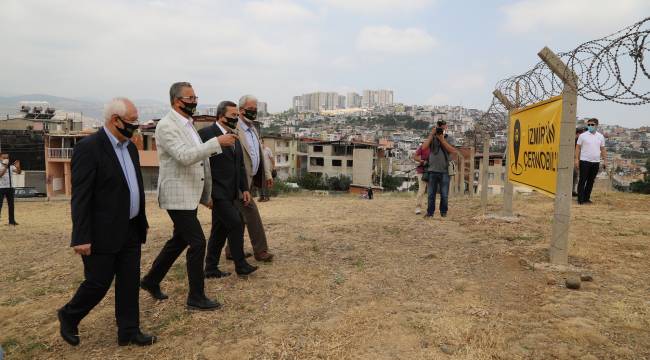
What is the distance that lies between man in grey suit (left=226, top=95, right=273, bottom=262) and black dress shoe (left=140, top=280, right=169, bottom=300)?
120 cm

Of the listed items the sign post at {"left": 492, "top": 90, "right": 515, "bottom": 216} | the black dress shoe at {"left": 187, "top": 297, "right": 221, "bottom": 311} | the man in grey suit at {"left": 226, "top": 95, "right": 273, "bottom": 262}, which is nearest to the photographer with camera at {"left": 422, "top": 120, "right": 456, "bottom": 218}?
the sign post at {"left": 492, "top": 90, "right": 515, "bottom": 216}

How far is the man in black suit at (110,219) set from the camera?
2.95m

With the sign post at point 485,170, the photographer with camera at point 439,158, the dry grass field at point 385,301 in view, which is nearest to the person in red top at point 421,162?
the photographer with camera at point 439,158

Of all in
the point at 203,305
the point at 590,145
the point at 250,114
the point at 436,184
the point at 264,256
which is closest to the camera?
the point at 203,305

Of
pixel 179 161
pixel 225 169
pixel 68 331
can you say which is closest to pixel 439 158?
pixel 225 169

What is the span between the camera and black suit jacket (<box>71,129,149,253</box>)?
293cm

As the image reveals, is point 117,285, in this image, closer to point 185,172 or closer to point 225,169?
point 185,172

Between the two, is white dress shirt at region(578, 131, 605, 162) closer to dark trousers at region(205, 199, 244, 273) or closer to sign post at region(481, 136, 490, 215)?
sign post at region(481, 136, 490, 215)

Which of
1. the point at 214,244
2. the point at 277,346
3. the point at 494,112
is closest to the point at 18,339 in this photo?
the point at 214,244

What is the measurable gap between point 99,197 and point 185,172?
75cm

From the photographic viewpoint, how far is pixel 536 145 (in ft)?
19.3

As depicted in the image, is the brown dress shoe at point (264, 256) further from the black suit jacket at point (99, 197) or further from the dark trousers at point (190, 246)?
the black suit jacket at point (99, 197)

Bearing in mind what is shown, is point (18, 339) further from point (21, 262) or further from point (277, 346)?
point (21, 262)

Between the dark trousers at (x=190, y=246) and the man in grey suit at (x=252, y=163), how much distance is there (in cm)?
109
